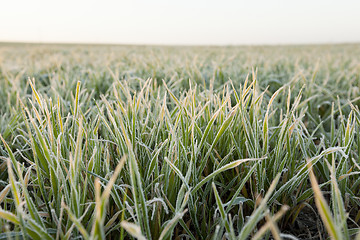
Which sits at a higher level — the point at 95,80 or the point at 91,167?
the point at 95,80

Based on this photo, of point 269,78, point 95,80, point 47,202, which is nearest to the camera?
point 47,202

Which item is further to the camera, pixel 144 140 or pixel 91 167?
pixel 144 140

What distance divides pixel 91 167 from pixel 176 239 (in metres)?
0.22

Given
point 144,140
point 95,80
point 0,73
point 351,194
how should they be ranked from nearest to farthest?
point 351,194 < point 144,140 < point 95,80 < point 0,73

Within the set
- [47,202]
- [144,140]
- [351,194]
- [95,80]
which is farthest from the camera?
[95,80]

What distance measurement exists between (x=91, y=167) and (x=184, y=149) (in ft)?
0.63

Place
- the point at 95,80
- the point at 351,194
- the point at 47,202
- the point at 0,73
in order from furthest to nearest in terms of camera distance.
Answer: the point at 0,73 → the point at 95,80 → the point at 351,194 → the point at 47,202

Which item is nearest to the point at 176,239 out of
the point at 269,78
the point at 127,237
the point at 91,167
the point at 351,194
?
the point at 127,237

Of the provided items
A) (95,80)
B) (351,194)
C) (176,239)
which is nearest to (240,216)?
(176,239)

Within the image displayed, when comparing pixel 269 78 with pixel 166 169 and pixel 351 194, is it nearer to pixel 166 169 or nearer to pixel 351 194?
pixel 351 194

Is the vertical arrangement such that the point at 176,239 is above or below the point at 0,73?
below

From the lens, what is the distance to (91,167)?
579mm

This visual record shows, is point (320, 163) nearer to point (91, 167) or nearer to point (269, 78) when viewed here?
point (91, 167)

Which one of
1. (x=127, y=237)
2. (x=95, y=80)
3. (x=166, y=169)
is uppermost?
(x=95, y=80)
